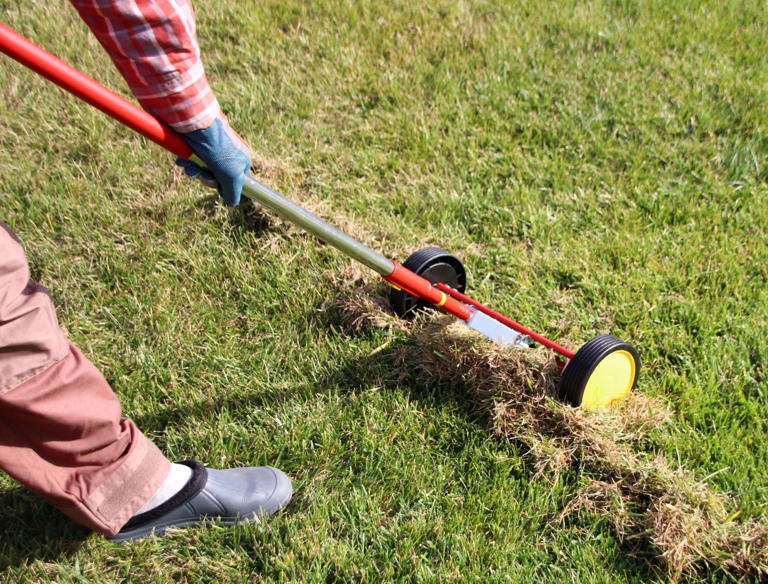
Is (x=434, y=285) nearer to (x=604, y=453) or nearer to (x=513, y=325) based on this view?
(x=513, y=325)

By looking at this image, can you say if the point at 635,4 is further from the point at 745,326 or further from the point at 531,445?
the point at 531,445

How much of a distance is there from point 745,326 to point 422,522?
161 cm

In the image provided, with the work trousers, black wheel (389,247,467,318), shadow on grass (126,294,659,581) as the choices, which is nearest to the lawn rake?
black wheel (389,247,467,318)

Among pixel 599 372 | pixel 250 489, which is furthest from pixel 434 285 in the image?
pixel 250 489

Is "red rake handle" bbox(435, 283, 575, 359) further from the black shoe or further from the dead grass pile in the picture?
the black shoe

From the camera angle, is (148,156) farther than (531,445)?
Yes

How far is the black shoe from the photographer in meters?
2.17

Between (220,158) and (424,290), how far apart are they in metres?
0.95

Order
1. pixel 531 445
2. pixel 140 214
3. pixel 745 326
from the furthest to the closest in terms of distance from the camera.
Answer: pixel 140 214, pixel 745 326, pixel 531 445

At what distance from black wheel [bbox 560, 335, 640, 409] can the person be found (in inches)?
50.8

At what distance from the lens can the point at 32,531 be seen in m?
2.26

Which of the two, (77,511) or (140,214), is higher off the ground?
(140,214)

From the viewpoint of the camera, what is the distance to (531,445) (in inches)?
97.1

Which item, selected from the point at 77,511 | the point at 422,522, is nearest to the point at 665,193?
the point at 422,522
